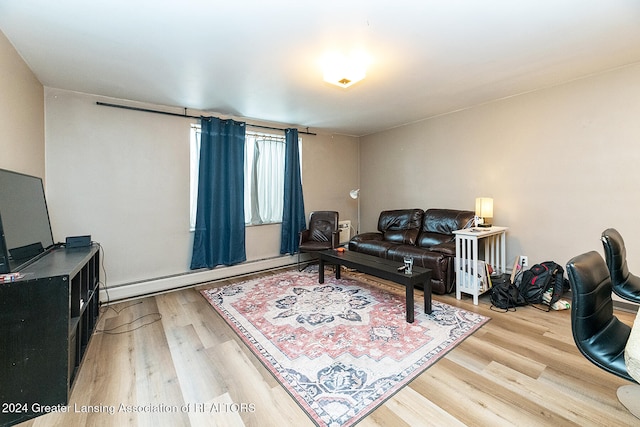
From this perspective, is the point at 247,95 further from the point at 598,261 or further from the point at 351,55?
the point at 598,261

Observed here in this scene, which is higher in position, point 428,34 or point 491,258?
point 428,34

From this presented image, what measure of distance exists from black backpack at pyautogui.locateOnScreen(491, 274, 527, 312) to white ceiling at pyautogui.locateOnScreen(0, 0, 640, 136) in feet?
7.34

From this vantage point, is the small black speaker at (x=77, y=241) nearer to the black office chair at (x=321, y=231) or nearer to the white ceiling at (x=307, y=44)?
the white ceiling at (x=307, y=44)

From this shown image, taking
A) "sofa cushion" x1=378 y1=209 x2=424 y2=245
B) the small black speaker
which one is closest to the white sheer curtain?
"sofa cushion" x1=378 y1=209 x2=424 y2=245

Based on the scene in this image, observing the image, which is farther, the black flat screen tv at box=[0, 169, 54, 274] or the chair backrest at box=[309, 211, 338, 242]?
the chair backrest at box=[309, 211, 338, 242]

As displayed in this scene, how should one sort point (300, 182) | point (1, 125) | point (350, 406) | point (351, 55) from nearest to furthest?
point (350, 406) < point (1, 125) < point (351, 55) < point (300, 182)

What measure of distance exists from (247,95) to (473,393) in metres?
3.49

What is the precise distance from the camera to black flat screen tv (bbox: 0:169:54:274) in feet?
5.49

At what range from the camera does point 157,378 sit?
184 cm

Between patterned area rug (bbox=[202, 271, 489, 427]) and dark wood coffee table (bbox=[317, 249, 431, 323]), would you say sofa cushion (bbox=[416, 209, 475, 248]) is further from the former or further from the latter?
dark wood coffee table (bbox=[317, 249, 431, 323])

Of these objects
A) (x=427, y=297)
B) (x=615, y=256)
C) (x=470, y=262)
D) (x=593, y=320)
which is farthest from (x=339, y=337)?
(x=615, y=256)

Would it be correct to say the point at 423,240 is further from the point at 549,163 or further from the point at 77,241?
the point at 77,241

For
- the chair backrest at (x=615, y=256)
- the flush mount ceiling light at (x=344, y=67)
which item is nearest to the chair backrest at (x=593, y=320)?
the chair backrest at (x=615, y=256)

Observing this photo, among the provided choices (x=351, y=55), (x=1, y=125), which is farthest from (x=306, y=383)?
(x=1, y=125)
